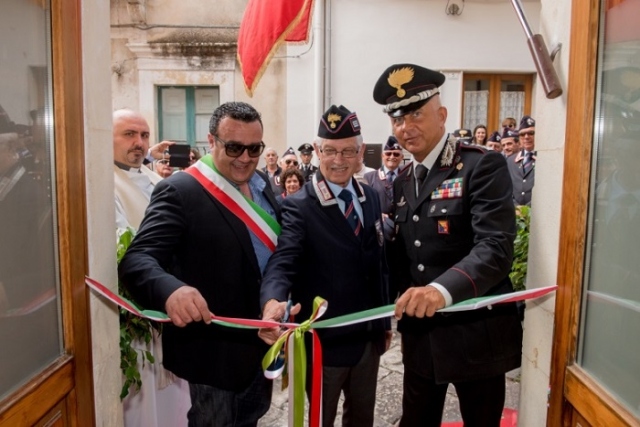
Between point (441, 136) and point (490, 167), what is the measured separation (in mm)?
305

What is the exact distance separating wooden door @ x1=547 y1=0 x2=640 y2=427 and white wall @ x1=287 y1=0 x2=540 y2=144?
8396mm

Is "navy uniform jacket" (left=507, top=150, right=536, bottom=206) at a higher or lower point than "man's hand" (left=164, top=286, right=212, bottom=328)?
higher

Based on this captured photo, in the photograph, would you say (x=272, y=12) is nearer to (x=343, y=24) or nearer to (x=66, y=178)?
(x=66, y=178)

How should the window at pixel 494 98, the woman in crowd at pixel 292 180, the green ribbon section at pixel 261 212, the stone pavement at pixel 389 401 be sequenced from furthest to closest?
the window at pixel 494 98
the woman in crowd at pixel 292 180
the stone pavement at pixel 389 401
the green ribbon section at pixel 261 212

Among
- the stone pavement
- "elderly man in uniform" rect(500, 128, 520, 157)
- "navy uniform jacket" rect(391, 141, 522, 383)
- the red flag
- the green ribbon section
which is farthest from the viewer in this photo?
"elderly man in uniform" rect(500, 128, 520, 157)

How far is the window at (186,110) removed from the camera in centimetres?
1031

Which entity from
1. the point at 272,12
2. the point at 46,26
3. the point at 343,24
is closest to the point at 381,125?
the point at 343,24

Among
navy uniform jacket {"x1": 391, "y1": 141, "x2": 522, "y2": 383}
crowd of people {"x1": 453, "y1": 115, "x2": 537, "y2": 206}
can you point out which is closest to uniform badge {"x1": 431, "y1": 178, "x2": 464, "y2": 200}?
navy uniform jacket {"x1": 391, "y1": 141, "x2": 522, "y2": 383}

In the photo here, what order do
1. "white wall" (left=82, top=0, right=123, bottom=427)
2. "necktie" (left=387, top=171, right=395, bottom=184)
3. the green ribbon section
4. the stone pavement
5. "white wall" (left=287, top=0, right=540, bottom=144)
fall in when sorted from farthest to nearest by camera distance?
"white wall" (left=287, top=0, right=540, bottom=144) → "necktie" (left=387, top=171, right=395, bottom=184) → the stone pavement → the green ribbon section → "white wall" (left=82, top=0, right=123, bottom=427)

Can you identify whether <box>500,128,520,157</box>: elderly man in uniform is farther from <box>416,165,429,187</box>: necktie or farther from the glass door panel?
the glass door panel

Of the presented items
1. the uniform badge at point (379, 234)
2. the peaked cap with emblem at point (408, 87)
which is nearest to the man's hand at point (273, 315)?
the uniform badge at point (379, 234)

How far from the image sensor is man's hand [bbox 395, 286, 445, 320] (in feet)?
5.73

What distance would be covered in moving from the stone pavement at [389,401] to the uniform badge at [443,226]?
183 cm

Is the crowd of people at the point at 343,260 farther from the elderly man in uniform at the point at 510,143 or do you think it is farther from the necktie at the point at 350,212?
the elderly man in uniform at the point at 510,143
